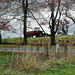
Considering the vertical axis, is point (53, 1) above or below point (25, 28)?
above

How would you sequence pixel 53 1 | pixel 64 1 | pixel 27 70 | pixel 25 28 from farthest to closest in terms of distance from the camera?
pixel 25 28 → pixel 64 1 → pixel 53 1 → pixel 27 70

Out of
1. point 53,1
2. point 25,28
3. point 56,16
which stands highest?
point 53,1

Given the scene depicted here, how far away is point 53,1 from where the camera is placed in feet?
62.2

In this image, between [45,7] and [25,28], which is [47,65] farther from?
[25,28]

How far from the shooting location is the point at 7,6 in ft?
68.3

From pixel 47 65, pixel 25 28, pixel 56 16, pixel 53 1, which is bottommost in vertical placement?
pixel 47 65

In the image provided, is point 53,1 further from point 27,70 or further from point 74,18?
point 27,70

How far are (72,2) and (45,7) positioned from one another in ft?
10.6

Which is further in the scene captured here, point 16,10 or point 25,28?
point 25,28

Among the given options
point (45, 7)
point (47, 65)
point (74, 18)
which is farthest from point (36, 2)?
point (47, 65)

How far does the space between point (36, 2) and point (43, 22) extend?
2.76 metres

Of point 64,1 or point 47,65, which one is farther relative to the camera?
point 64,1

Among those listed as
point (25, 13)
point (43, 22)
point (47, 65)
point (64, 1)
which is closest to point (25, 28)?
point (25, 13)

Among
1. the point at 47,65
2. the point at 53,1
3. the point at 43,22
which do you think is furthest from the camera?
the point at 43,22
